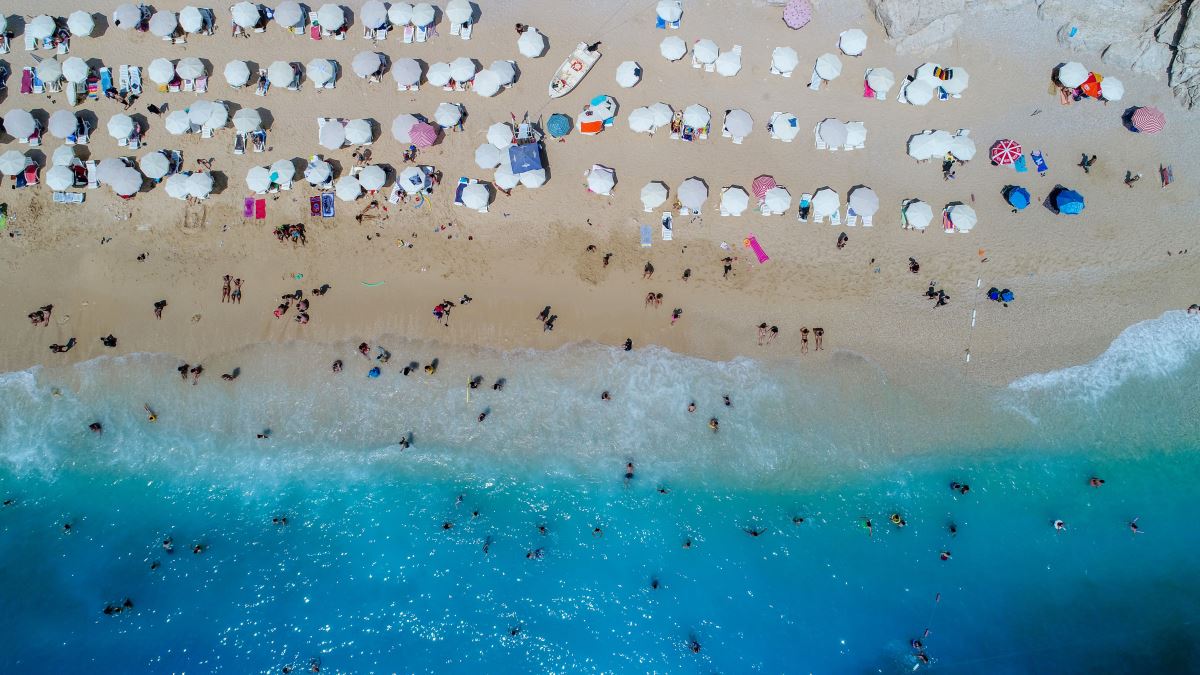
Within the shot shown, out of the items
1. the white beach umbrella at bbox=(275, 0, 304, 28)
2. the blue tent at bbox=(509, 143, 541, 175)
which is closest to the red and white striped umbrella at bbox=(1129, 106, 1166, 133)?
the blue tent at bbox=(509, 143, 541, 175)

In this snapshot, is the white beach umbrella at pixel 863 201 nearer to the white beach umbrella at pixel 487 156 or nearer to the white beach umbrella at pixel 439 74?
A: the white beach umbrella at pixel 487 156

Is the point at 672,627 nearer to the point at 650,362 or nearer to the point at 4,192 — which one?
the point at 650,362

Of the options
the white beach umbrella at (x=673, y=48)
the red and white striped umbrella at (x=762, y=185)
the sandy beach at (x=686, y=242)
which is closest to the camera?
the red and white striped umbrella at (x=762, y=185)

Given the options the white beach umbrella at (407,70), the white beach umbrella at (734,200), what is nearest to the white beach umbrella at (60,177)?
the white beach umbrella at (407,70)

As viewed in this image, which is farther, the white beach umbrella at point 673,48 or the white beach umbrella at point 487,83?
the white beach umbrella at point 673,48

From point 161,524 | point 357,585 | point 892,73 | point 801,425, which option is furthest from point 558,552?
point 892,73
